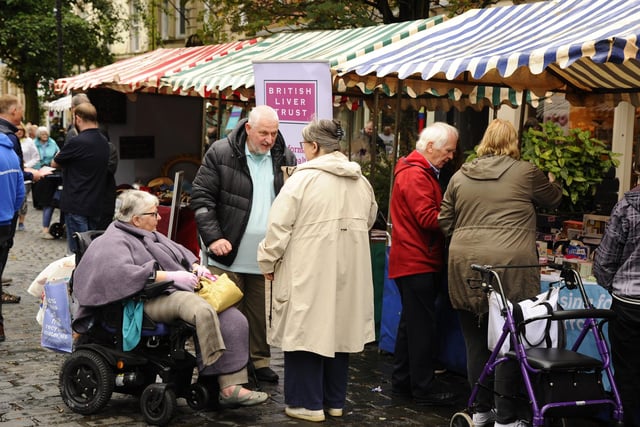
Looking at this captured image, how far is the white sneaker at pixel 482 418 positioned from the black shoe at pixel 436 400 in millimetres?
678

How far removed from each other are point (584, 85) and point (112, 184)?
4746mm

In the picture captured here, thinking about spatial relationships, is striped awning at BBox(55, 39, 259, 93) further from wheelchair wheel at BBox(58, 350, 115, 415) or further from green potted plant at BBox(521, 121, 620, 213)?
wheelchair wheel at BBox(58, 350, 115, 415)

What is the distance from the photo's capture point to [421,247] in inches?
237

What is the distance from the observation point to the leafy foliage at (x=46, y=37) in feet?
98.6

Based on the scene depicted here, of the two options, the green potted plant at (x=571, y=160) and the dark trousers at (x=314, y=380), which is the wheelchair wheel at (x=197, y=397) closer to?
the dark trousers at (x=314, y=380)

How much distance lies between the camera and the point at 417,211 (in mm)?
5926

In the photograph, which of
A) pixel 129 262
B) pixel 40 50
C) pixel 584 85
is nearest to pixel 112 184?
pixel 129 262

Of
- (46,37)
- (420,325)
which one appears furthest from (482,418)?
(46,37)

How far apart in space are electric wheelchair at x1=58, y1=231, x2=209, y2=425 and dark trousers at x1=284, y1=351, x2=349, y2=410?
532 millimetres

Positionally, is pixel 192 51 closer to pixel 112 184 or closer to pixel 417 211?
pixel 112 184

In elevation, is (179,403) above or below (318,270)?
below

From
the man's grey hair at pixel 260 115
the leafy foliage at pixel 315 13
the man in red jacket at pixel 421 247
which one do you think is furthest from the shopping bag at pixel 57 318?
the leafy foliage at pixel 315 13

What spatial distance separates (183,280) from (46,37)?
27.0 m

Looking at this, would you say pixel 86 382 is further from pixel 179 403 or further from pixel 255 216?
pixel 255 216
